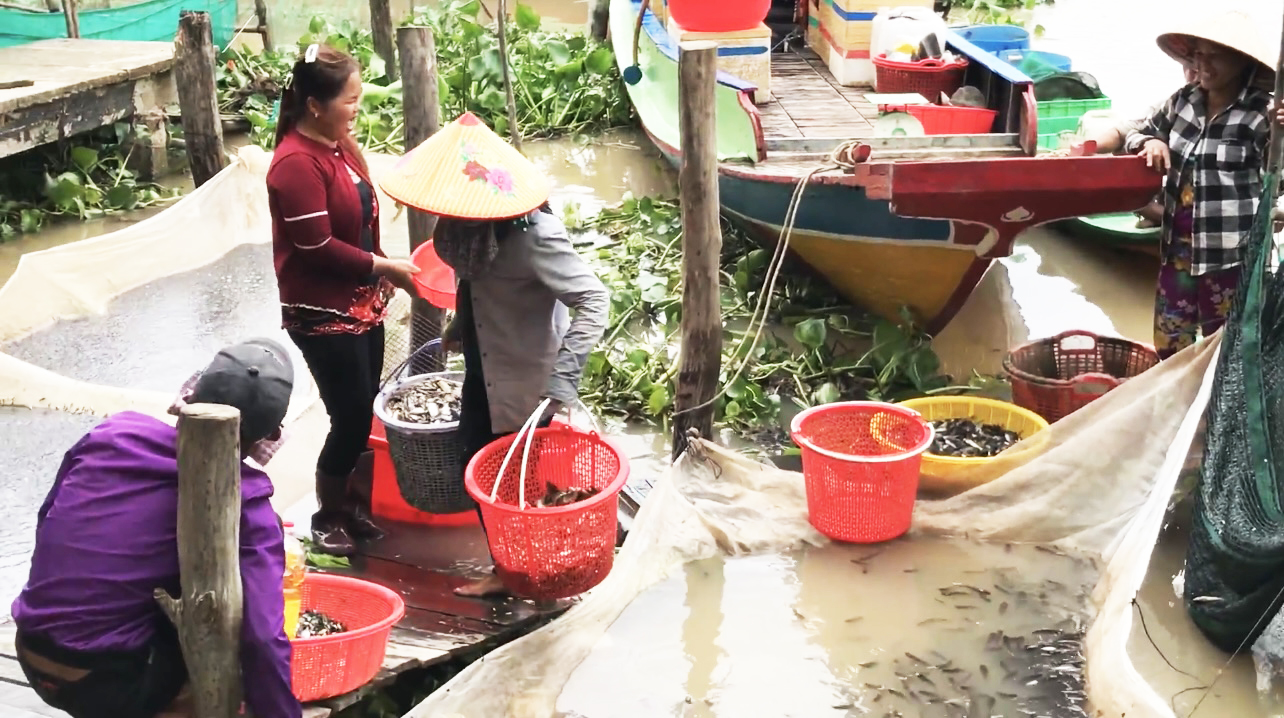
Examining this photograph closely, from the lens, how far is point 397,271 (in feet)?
12.3

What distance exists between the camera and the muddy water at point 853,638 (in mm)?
3502

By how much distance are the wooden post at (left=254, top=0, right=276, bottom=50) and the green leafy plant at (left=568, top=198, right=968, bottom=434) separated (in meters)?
5.43

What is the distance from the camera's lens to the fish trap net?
384cm

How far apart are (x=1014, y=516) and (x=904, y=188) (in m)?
1.36

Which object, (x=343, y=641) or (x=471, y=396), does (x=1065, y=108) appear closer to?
(x=471, y=396)

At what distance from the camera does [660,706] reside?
3.54 metres

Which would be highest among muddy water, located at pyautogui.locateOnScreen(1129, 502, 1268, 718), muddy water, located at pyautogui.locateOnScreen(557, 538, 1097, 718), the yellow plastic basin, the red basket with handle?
the red basket with handle

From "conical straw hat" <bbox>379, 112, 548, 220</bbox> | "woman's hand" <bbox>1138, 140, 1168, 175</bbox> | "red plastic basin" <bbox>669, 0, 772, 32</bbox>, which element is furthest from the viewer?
"red plastic basin" <bbox>669, 0, 772, 32</bbox>

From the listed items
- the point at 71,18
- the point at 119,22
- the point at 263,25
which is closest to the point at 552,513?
the point at 71,18

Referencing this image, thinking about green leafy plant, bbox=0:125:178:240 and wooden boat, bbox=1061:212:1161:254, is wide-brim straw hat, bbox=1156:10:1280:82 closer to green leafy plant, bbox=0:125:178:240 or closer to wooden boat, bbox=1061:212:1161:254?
wooden boat, bbox=1061:212:1161:254

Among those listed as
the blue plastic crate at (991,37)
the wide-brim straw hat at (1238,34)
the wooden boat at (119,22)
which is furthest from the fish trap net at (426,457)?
the wooden boat at (119,22)

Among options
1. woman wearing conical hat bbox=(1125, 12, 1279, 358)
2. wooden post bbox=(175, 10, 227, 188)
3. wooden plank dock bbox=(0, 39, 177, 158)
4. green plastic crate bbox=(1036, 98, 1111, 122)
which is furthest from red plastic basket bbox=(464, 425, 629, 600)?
wooden plank dock bbox=(0, 39, 177, 158)

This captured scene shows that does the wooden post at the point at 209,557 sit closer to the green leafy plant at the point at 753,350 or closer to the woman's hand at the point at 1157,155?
the green leafy plant at the point at 753,350

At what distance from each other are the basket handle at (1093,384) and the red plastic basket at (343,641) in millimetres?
2849
